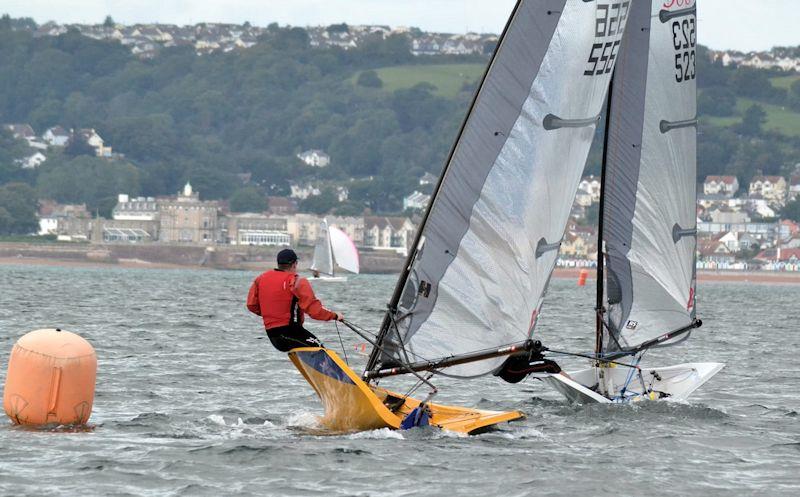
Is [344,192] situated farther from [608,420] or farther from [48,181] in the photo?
[608,420]

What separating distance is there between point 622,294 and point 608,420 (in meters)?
1.88

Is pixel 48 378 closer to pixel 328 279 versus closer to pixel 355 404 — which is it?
pixel 355 404

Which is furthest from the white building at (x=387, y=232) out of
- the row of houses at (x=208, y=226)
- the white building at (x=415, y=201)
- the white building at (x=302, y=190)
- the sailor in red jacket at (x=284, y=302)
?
the sailor in red jacket at (x=284, y=302)

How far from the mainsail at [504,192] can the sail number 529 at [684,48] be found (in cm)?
302

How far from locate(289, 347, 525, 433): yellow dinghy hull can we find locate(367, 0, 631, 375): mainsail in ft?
1.42

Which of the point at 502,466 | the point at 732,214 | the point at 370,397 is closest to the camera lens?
the point at 502,466

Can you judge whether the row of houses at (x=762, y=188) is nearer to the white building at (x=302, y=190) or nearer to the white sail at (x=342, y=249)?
the white building at (x=302, y=190)

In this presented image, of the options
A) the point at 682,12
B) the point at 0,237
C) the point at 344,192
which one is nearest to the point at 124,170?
the point at 344,192

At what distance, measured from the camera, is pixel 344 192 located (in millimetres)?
184875

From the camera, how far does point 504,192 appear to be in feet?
44.4

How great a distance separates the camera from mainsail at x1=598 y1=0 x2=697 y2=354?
1645cm

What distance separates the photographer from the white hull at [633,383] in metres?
16.0

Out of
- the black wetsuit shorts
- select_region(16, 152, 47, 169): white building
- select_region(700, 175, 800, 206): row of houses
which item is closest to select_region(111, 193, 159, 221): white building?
select_region(16, 152, 47, 169): white building

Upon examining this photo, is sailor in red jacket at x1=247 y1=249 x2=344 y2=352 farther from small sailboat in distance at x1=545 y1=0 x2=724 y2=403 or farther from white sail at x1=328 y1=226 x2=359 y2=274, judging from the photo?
white sail at x1=328 y1=226 x2=359 y2=274
